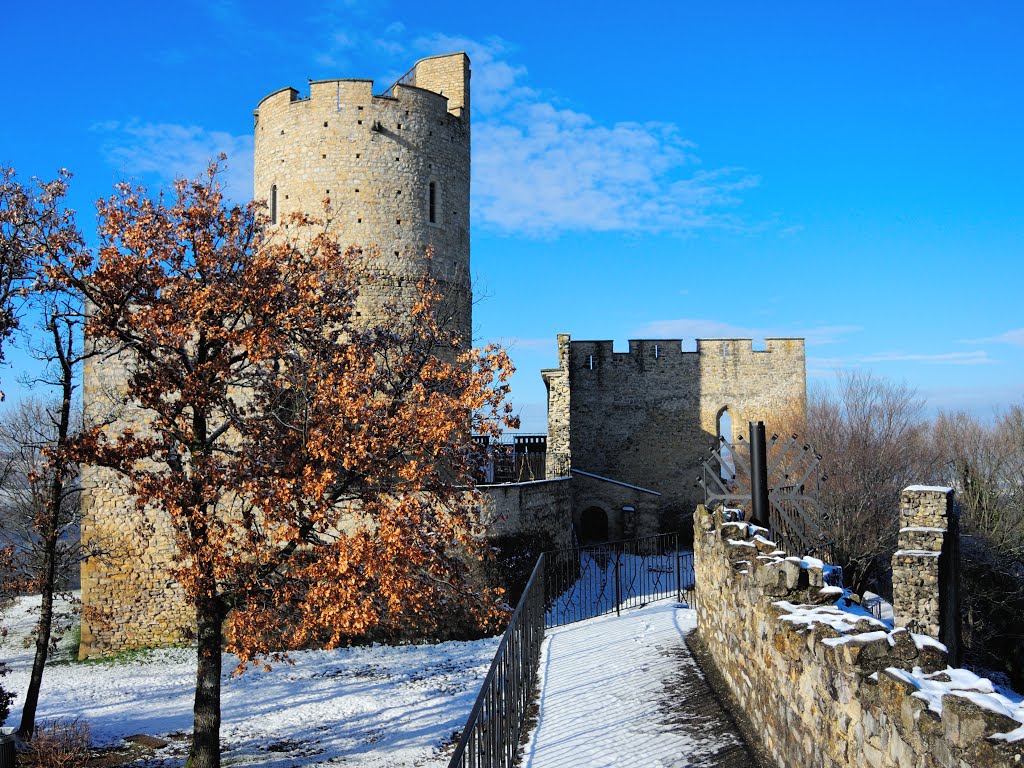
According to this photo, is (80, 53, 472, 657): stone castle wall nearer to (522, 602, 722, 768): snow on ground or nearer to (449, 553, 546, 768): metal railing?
(522, 602, 722, 768): snow on ground

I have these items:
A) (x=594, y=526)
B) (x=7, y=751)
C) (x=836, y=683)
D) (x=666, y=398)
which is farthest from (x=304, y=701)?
(x=666, y=398)

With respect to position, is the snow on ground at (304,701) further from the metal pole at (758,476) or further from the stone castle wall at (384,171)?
the stone castle wall at (384,171)

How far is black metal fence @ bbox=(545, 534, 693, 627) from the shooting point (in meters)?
15.4

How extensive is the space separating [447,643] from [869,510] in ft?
43.8

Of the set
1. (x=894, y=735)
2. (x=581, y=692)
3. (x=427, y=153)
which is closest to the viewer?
(x=894, y=735)

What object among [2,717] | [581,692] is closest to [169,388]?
[2,717]

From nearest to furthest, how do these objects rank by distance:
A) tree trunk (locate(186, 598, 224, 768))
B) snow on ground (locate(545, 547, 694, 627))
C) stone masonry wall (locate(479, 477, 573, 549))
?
tree trunk (locate(186, 598, 224, 768)) < snow on ground (locate(545, 547, 694, 627)) < stone masonry wall (locate(479, 477, 573, 549))

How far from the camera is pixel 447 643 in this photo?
16828 millimetres

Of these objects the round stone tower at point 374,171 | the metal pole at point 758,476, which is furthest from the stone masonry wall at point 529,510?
the metal pole at point 758,476

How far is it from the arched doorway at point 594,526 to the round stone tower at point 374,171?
9.58 meters

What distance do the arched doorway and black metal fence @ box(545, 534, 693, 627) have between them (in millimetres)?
3204

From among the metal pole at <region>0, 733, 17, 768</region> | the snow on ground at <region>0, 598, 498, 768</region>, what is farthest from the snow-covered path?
the metal pole at <region>0, 733, 17, 768</region>

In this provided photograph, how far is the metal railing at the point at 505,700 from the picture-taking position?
5.36 m

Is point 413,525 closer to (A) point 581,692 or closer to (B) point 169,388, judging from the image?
(A) point 581,692
